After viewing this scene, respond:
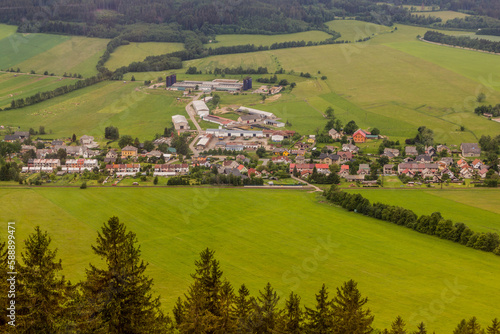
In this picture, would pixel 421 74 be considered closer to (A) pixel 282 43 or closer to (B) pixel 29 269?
(A) pixel 282 43

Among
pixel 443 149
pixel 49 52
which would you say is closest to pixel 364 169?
pixel 443 149

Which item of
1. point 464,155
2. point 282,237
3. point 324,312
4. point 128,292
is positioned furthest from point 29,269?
point 464,155

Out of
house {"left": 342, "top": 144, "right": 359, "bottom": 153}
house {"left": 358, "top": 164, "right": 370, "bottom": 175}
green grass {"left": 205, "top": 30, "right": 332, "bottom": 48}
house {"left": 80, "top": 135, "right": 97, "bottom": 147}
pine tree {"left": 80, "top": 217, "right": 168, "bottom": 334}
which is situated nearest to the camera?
pine tree {"left": 80, "top": 217, "right": 168, "bottom": 334}

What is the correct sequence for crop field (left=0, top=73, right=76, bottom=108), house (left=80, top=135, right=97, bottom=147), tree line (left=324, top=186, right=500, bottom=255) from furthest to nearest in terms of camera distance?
crop field (left=0, top=73, right=76, bottom=108), house (left=80, top=135, right=97, bottom=147), tree line (left=324, top=186, right=500, bottom=255)

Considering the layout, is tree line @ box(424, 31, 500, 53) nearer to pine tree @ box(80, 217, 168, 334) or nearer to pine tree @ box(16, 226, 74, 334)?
pine tree @ box(80, 217, 168, 334)

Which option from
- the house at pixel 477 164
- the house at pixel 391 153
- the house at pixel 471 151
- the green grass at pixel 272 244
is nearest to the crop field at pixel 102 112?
the green grass at pixel 272 244

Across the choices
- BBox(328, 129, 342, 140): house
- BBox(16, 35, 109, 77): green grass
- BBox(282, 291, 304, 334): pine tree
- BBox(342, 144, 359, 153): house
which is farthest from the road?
BBox(282, 291, 304, 334): pine tree
